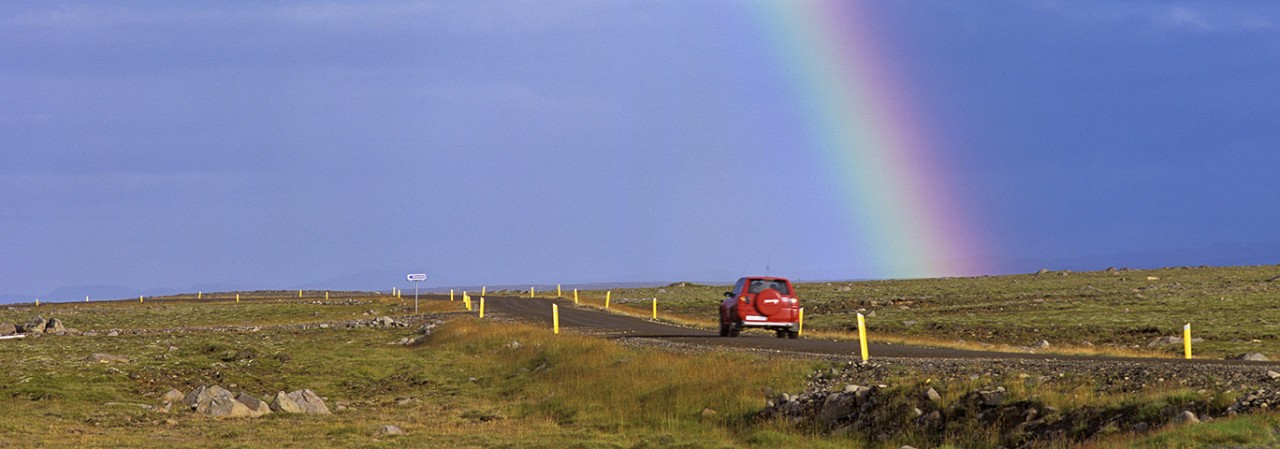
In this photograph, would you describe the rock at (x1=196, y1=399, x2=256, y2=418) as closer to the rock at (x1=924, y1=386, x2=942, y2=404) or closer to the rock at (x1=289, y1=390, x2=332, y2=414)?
the rock at (x1=289, y1=390, x2=332, y2=414)

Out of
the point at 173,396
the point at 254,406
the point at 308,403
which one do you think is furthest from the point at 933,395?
the point at 173,396

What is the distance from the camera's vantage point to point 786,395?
88.3ft

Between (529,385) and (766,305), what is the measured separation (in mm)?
11604

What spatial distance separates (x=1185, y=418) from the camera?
1816 cm

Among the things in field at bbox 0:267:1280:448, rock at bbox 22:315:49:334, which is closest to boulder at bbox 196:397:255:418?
field at bbox 0:267:1280:448


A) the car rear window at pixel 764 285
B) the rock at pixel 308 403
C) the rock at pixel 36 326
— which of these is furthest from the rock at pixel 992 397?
the rock at pixel 36 326

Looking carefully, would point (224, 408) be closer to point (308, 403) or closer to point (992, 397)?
point (308, 403)

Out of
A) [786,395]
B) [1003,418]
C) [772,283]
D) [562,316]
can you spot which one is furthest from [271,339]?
[1003,418]

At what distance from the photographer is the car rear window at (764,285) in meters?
44.7

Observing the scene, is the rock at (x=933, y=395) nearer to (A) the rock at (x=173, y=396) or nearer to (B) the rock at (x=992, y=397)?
(B) the rock at (x=992, y=397)

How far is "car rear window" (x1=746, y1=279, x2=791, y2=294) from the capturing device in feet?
147

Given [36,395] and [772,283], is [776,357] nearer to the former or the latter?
[772,283]

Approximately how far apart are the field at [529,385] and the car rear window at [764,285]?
573cm

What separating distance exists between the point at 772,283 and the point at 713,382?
1625 centimetres
